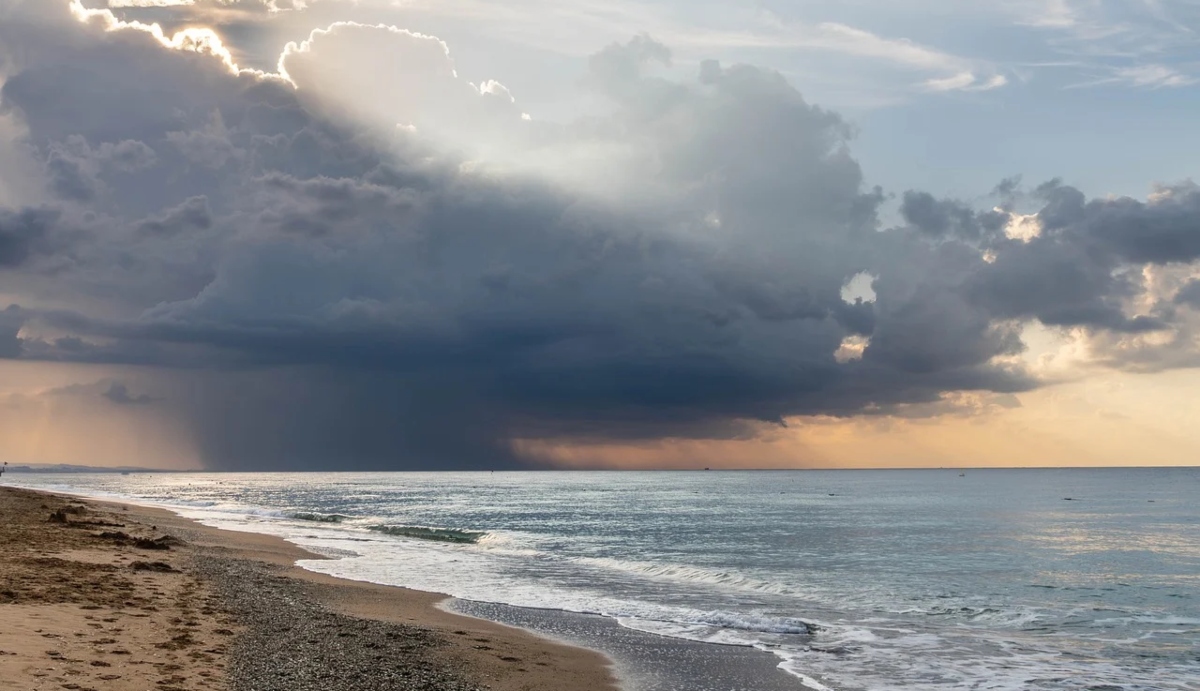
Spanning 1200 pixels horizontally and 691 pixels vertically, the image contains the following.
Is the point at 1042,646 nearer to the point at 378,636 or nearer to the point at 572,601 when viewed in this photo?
the point at 572,601

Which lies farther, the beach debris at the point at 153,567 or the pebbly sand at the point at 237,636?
the beach debris at the point at 153,567

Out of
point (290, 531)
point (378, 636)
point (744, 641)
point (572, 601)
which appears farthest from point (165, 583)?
point (290, 531)

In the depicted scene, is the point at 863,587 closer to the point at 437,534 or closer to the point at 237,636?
the point at 237,636

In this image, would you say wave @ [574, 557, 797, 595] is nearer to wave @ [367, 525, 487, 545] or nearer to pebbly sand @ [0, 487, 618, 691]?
pebbly sand @ [0, 487, 618, 691]

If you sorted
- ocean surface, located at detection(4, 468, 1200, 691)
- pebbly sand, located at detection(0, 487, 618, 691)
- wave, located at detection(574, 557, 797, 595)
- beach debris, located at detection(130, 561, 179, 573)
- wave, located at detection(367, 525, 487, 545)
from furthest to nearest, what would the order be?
wave, located at detection(367, 525, 487, 545)
wave, located at detection(574, 557, 797, 595)
beach debris, located at detection(130, 561, 179, 573)
ocean surface, located at detection(4, 468, 1200, 691)
pebbly sand, located at detection(0, 487, 618, 691)

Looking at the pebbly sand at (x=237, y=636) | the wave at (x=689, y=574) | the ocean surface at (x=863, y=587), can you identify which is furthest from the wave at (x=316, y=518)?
the pebbly sand at (x=237, y=636)

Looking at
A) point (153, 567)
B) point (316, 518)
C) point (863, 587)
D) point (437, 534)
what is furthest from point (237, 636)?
point (316, 518)

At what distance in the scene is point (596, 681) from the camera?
1823 centimetres

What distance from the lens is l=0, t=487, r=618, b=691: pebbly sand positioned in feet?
49.6

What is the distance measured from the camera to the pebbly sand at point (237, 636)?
15125mm

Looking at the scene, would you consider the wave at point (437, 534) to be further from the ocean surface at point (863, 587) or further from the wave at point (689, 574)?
the wave at point (689, 574)

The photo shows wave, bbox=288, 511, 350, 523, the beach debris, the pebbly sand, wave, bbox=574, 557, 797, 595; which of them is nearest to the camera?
the pebbly sand

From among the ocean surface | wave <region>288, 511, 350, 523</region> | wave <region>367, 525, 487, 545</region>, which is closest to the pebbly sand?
the ocean surface

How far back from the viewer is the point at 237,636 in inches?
757
